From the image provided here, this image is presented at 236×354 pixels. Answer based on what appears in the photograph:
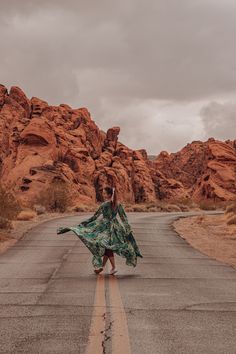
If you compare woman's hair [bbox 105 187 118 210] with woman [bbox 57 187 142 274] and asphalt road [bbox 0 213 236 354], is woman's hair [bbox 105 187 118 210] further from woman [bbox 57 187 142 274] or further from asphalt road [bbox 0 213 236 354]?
asphalt road [bbox 0 213 236 354]

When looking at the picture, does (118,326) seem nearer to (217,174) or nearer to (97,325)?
(97,325)

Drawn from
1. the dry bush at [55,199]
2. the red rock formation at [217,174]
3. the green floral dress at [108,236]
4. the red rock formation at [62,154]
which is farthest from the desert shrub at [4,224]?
the red rock formation at [217,174]

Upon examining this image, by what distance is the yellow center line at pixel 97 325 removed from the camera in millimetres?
5542

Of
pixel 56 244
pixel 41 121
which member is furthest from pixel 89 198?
pixel 56 244

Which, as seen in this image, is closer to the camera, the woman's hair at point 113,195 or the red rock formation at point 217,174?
the woman's hair at point 113,195

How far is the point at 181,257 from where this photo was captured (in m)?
16.6

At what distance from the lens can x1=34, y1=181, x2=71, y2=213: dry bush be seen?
55312mm

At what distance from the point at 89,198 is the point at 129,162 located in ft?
77.2

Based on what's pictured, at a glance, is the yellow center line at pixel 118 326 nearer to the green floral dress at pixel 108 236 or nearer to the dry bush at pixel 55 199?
the green floral dress at pixel 108 236

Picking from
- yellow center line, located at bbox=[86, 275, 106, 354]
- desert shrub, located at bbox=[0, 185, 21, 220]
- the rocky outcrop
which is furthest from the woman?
the rocky outcrop

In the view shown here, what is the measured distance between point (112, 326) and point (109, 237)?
18.9ft

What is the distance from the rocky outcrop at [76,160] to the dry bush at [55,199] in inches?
104

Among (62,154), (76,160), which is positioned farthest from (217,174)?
(62,154)

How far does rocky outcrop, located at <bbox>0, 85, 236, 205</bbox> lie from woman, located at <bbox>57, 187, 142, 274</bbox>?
150 feet
